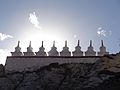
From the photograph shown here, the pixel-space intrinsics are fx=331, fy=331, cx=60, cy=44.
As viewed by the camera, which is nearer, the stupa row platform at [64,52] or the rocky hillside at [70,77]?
the rocky hillside at [70,77]

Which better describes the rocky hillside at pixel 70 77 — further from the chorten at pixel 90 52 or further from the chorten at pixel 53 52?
the chorten at pixel 90 52

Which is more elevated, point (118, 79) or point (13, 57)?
point (13, 57)

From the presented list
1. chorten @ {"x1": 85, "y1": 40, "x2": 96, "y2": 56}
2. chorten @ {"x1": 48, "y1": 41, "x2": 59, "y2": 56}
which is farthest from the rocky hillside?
chorten @ {"x1": 85, "y1": 40, "x2": 96, "y2": 56}

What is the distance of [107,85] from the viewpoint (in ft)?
94.0

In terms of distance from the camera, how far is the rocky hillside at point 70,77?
2914 centimetres

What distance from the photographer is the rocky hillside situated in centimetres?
2914

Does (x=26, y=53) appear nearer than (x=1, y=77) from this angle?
No

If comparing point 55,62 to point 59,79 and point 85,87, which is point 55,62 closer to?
point 59,79

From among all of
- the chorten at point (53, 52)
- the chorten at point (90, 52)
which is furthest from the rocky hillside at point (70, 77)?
the chorten at point (90, 52)

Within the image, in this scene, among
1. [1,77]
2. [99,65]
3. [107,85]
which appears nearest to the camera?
[107,85]

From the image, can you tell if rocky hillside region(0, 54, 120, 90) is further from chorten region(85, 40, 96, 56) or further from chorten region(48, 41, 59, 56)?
chorten region(85, 40, 96, 56)

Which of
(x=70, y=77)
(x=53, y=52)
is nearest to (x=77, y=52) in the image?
(x=53, y=52)

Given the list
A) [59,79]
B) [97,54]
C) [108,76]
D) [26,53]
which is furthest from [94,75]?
[26,53]

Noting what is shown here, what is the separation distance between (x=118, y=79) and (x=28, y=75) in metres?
9.12
